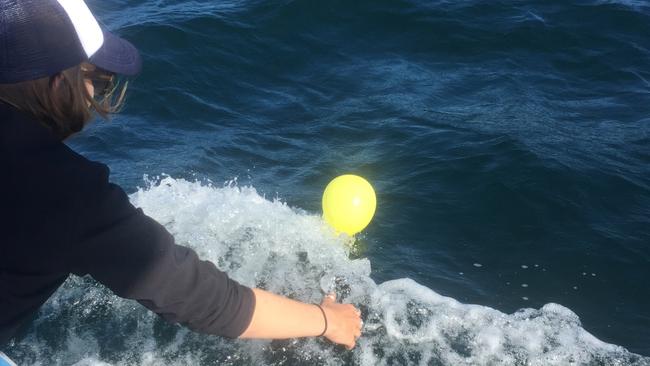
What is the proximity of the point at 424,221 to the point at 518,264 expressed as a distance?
0.84m

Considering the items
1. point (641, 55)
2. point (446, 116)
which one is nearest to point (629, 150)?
point (446, 116)

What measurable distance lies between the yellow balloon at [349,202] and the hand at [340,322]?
4.01ft

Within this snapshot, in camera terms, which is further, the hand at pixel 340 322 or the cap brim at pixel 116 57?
the hand at pixel 340 322

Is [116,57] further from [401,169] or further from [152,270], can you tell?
[401,169]

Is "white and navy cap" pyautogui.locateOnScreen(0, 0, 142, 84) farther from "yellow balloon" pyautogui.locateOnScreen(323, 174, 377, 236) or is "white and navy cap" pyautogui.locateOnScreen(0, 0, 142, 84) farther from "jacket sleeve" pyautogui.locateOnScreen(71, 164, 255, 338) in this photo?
"yellow balloon" pyautogui.locateOnScreen(323, 174, 377, 236)

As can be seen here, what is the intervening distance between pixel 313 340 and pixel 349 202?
3.28ft

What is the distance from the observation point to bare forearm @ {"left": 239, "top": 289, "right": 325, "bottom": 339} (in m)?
2.28

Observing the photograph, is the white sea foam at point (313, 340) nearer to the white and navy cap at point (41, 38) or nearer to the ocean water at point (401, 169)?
Answer: the ocean water at point (401, 169)

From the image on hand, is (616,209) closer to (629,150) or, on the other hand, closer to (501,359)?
(629,150)

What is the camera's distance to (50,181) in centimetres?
169

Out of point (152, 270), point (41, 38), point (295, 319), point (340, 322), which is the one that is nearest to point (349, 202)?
point (340, 322)

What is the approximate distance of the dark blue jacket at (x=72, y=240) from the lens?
169cm

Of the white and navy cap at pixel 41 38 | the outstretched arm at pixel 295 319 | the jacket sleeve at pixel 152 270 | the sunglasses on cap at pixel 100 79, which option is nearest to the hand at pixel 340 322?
the outstretched arm at pixel 295 319

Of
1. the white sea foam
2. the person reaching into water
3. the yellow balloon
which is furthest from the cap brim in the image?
the yellow balloon
